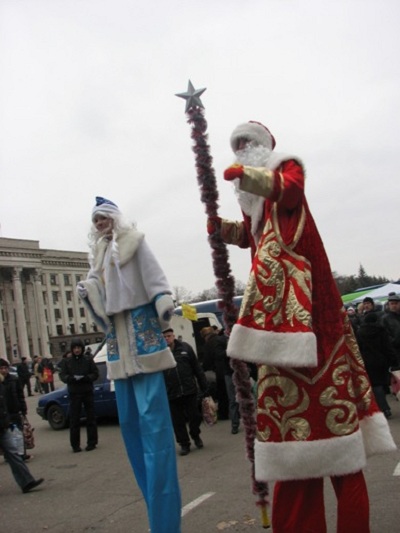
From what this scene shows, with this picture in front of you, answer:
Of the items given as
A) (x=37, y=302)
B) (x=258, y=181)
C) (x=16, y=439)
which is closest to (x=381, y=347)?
(x=16, y=439)

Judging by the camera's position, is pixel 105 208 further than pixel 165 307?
Yes

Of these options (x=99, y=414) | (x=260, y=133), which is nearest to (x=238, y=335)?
(x=260, y=133)

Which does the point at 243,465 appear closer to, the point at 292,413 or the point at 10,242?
the point at 292,413

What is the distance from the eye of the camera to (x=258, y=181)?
2512mm

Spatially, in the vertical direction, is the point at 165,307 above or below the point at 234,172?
below

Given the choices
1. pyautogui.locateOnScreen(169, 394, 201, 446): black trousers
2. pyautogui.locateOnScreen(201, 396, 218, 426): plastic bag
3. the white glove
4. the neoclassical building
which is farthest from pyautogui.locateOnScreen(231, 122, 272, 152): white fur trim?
the neoclassical building

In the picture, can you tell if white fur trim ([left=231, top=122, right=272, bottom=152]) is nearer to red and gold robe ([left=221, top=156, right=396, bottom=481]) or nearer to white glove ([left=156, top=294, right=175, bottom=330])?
red and gold robe ([left=221, top=156, right=396, bottom=481])

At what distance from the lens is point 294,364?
2424 millimetres

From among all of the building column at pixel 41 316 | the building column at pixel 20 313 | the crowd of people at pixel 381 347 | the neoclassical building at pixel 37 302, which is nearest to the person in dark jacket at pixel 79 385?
the crowd of people at pixel 381 347

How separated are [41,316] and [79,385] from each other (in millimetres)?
86780

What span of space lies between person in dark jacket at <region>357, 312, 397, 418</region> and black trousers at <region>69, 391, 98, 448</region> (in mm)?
4281

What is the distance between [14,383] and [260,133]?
6.33 metres

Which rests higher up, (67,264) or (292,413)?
(67,264)

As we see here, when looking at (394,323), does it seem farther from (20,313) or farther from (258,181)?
(20,313)
